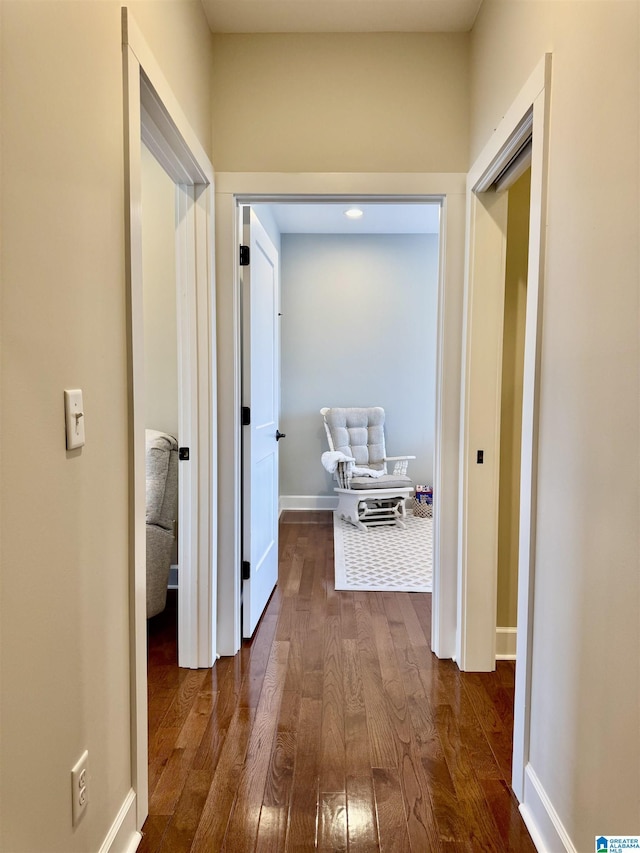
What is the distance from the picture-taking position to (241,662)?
223cm

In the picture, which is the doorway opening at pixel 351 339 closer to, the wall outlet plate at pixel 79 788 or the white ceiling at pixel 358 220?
the white ceiling at pixel 358 220

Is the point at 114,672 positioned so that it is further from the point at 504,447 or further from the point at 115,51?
the point at 504,447

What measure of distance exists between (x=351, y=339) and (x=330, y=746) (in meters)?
3.79

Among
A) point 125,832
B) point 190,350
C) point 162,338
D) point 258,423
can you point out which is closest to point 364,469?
point 258,423

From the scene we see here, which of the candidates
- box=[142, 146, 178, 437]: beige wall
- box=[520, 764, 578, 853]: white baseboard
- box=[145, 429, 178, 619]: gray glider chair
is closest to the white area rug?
box=[145, 429, 178, 619]: gray glider chair

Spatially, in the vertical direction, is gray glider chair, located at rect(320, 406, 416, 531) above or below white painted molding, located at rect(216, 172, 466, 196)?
below

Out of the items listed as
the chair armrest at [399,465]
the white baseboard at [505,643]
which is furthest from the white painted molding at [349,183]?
the chair armrest at [399,465]

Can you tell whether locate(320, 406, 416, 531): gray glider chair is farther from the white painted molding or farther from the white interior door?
the white painted molding

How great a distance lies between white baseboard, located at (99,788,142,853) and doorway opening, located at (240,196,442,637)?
3627 millimetres

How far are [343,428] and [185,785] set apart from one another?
136 inches

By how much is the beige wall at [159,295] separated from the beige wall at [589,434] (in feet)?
6.55

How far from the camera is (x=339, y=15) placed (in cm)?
203

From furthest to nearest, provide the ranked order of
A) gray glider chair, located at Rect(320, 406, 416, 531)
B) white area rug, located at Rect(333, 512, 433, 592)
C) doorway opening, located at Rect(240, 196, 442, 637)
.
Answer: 1. doorway opening, located at Rect(240, 196, 442, 637)
2. gray glider chair, located at Rect(320, 406, 416, 531)
3. white area rug, located at Rect(333, 512, 433, 592)

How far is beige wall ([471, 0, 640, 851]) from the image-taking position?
963 mm
